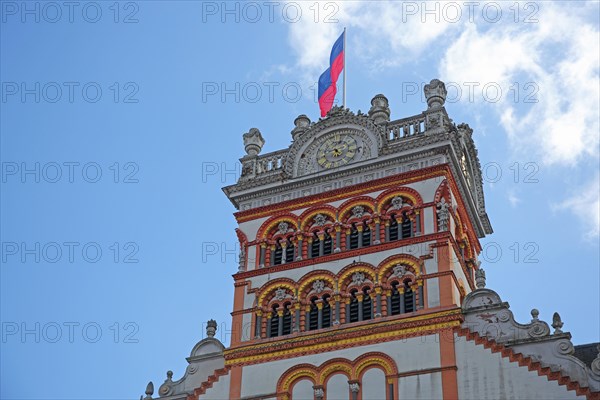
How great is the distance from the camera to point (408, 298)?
42312 mm

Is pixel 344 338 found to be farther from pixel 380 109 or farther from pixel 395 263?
pixel 380 109

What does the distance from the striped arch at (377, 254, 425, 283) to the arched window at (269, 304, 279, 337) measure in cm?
502

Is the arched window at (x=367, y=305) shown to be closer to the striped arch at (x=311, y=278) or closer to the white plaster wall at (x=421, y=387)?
the striped arch at (x=311, y=278)

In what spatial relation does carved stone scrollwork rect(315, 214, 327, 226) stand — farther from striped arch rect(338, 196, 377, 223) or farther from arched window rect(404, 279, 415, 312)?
arched window rect(404, 279, 415, 312)

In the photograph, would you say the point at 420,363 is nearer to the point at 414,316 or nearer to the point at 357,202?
the point at 414,316

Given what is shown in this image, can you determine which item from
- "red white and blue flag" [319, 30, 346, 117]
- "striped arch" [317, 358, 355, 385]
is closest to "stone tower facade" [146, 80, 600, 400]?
"striped arch" [317, 358, 355, 385]

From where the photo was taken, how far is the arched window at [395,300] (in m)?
42.2

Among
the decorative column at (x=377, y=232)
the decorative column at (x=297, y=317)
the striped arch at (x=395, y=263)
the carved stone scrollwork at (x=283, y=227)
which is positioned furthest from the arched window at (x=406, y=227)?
the carved stone scrollwork at (x=283, y=227)

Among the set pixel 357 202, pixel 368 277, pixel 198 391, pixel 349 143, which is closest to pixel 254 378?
pixel 198 391

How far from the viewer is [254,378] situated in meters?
42.8

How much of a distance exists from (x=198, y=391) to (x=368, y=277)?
350 inches

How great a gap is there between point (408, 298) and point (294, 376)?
5.80 m

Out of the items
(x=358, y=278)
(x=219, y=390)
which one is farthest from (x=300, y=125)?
(x=219, y=390)

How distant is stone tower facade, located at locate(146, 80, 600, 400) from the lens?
3956 cm
